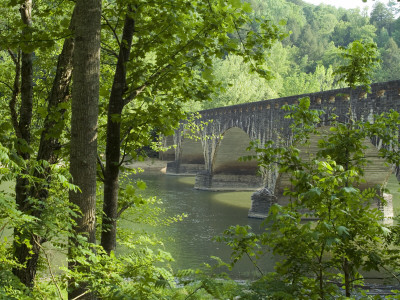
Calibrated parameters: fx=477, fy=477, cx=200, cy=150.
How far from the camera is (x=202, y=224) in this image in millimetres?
16609

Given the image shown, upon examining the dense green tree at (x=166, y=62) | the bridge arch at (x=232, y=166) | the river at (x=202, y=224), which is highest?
the dense green tree at (x=166, y=62)

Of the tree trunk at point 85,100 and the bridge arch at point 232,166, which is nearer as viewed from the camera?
the tree trunk at point 85,100

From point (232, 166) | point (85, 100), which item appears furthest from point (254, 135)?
point (85, 100)

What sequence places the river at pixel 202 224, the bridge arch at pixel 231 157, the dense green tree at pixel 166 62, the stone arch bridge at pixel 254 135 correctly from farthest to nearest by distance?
the bridge arch at pixel 231 157, the stone arch bridge at pixel 254 135, the river at pixel 202 224, the dense green tree at pixel 166 62

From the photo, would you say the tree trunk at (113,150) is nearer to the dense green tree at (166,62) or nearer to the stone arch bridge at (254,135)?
the dense green tree at (166,62)

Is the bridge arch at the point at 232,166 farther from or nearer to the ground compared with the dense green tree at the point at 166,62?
nearer to the ground

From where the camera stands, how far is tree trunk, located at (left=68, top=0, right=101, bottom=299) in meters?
3.04

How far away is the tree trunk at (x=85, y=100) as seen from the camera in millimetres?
3037

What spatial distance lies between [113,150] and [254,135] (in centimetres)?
2007

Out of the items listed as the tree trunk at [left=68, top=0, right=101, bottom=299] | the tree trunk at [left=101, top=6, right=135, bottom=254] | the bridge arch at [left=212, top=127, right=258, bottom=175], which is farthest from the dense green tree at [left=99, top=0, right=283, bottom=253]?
Result: the bridge arch at [left=212, top=127, right=258, bottom=175]

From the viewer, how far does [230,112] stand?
Answer: 26.9 meters

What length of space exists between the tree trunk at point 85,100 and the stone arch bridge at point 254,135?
9535mm

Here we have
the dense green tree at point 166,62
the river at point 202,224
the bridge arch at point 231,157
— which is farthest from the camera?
the bridge arch at point 231,157

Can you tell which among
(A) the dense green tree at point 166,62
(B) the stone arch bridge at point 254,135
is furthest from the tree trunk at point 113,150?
(B) the stone arch bridge at point 254,135
